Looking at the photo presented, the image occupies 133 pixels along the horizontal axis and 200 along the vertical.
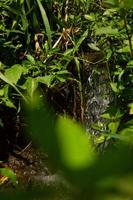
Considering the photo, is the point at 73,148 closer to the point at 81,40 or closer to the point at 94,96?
the point at 81,40

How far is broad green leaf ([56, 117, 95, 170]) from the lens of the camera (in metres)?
0.25

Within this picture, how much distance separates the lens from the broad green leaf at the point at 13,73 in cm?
233

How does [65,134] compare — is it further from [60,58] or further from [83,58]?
[83,58]

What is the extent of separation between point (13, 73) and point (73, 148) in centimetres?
216

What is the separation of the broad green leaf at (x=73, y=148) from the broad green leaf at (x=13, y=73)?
206 cm

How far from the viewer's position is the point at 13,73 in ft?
7.81

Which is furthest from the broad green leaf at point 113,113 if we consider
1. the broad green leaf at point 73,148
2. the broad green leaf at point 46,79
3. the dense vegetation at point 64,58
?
the broad green leaf at point 73,148

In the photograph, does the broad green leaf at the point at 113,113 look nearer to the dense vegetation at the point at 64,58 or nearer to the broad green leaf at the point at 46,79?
the dense vegetation at the point at 64,58

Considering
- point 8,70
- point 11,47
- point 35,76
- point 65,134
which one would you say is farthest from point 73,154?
point 11,47

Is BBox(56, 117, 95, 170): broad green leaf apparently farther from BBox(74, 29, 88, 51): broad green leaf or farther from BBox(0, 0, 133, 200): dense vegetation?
BBox(74, 29, 88, 51): broad green leaf

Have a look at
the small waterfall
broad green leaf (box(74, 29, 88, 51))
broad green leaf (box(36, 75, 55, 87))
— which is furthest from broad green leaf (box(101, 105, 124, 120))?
the small waterfall

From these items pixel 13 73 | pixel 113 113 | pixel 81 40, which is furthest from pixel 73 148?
pixel 81 40

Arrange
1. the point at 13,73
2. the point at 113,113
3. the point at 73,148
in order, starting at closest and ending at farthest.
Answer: the point at 73,148 < the point at 113,113 < the point at 13,73

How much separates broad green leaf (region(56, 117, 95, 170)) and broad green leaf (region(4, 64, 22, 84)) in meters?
2.06
